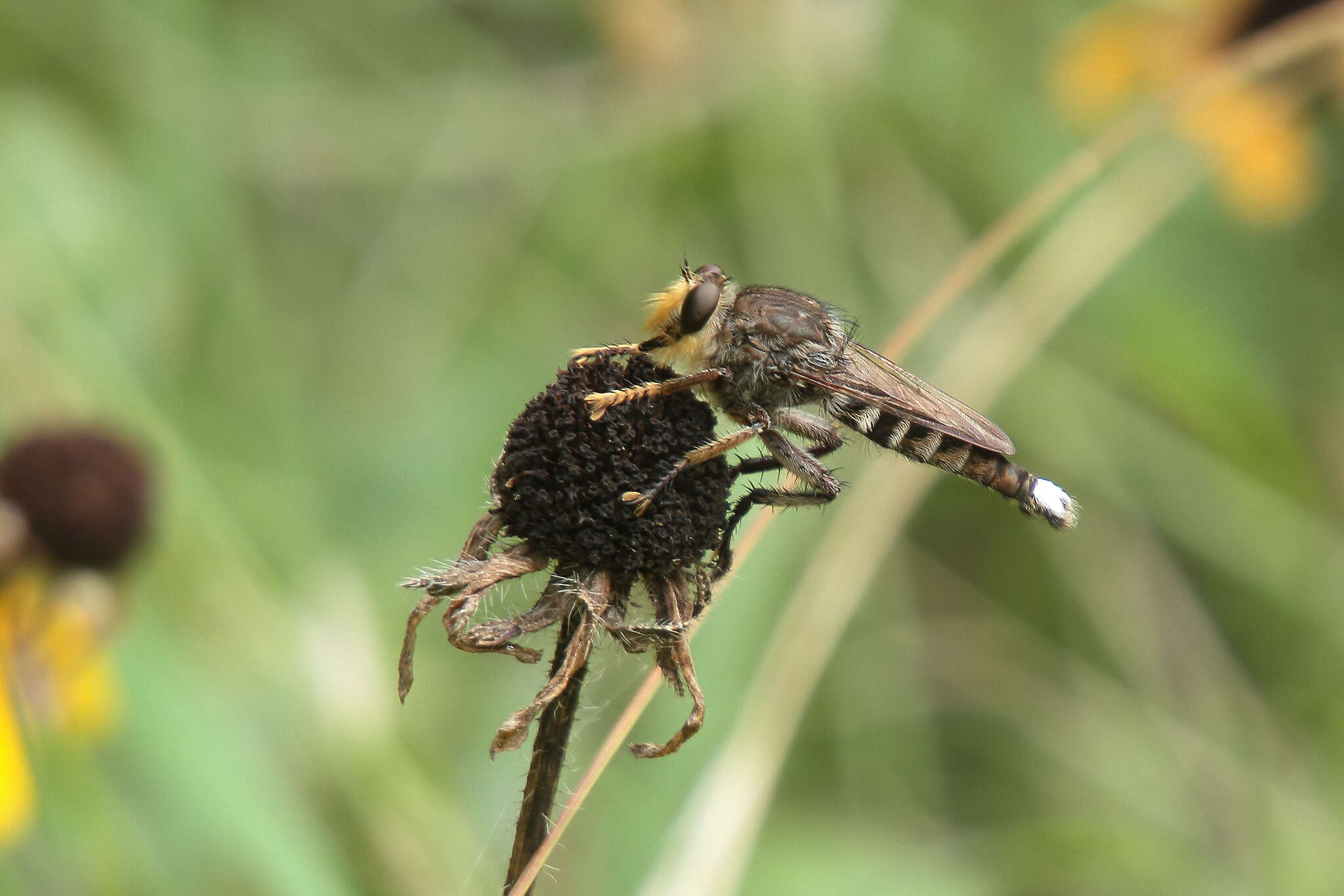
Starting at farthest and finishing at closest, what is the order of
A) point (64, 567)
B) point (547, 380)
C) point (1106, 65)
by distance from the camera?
point (1106, 65) → point (547, 380) → point (64, 567)

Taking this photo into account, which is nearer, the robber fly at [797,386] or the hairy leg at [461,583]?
the hairy leg at [461,583]

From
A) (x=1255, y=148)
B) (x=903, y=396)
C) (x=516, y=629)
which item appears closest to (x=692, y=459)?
(x=516, y=629)

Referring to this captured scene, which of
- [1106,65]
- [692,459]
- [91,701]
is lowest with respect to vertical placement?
[91,701]

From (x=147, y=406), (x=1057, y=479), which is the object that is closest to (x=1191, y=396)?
(x=1057, y=479)

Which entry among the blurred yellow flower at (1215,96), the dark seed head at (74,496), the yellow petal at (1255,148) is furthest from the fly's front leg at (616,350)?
the yellow petal at (1255,148)

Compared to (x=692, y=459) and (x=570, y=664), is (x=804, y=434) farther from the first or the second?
(x=570, y=664)

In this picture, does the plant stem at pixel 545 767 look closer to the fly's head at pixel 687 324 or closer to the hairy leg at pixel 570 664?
the hairy leg at pixel 570 664
